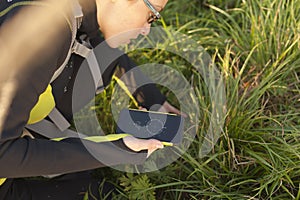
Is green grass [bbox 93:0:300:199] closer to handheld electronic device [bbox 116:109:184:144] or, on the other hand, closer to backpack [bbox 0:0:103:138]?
handheld electronic device [bbox 116:109:184:144]

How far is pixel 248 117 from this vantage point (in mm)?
1872

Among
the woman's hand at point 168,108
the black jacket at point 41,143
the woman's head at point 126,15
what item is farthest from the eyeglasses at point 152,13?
the woman's hand at point 168,108

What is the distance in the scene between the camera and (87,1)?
1556 mm

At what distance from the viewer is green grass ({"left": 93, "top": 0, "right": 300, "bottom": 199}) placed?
1.75 meters

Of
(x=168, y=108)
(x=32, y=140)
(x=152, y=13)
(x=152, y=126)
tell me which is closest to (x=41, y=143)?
(x=32, y=140)

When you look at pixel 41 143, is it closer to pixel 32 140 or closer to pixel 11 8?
A: pixel 32 140

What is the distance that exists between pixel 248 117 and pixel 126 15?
0.65m

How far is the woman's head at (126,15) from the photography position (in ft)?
5.17

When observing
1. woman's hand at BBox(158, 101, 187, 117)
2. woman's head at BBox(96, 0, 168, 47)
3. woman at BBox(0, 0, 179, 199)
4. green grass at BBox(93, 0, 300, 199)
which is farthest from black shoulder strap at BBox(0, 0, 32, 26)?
woman's hand at BBox(158, 101, 187, 117)

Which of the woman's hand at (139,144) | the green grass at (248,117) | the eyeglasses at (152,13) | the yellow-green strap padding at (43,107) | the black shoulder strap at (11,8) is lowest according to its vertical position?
the green grass at (248,117)

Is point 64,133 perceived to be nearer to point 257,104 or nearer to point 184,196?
point 184,196

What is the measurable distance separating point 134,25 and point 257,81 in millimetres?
714

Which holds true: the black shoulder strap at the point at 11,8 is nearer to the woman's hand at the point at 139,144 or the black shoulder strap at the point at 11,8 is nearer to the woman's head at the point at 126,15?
the woman's head at the point at 126,15

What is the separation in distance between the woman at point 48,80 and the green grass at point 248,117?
12.8 inches
